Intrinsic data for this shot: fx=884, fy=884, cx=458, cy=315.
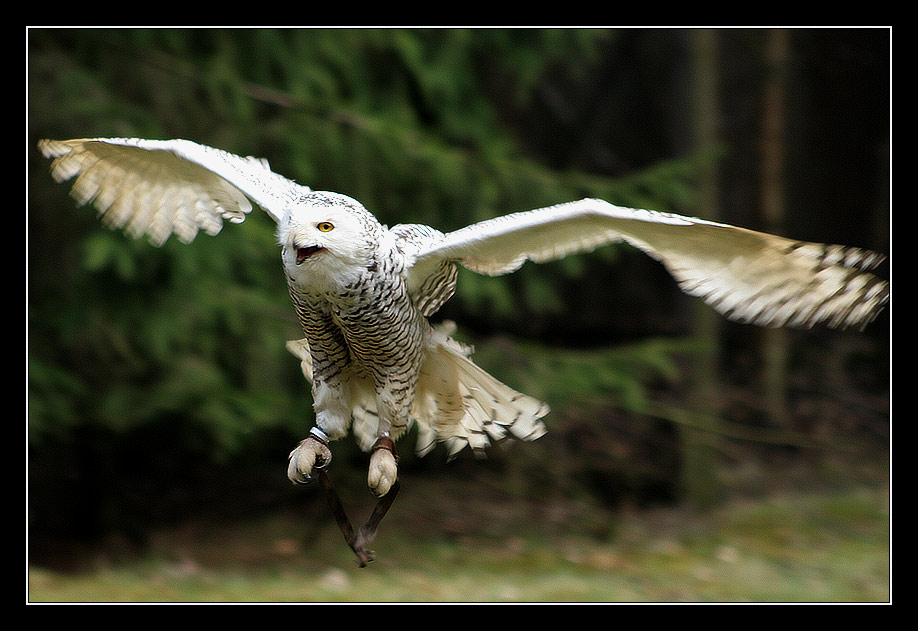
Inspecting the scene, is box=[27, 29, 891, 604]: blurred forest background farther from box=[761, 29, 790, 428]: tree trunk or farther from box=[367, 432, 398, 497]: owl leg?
box=[367, 432, 398, 497]: owl leg

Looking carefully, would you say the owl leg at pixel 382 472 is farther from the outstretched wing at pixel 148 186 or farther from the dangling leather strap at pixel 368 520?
the outstretched wing at pixel 148 186

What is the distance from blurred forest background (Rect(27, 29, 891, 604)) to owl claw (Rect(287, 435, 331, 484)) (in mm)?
2471

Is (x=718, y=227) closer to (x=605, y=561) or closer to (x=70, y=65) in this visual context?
(x=70, y=65)

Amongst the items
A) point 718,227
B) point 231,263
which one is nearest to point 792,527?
point 231,263

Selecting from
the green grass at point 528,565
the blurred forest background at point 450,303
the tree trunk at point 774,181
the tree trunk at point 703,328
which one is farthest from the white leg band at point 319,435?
the tree trunk at point 774,181

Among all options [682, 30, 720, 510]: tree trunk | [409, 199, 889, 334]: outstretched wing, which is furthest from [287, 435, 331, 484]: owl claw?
[682, 30, 720, 510]: tree trunk

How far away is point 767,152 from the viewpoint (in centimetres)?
798

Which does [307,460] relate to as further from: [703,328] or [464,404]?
[703,328]

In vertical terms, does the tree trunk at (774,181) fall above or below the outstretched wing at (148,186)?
above

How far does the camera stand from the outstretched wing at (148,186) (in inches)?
114

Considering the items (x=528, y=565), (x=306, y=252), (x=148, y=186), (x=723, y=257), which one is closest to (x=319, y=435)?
(x=306, y=252)

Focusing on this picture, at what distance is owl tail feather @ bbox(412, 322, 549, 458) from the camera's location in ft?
9.23

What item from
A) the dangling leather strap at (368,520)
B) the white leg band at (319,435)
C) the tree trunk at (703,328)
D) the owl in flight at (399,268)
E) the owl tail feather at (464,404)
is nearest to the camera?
the owl in flight at (399,268)

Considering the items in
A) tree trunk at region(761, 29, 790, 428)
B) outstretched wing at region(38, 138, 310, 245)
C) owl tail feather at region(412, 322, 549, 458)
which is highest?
tree trunk at region(761, 29, 790, 428)
